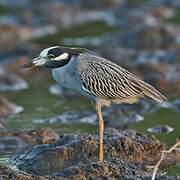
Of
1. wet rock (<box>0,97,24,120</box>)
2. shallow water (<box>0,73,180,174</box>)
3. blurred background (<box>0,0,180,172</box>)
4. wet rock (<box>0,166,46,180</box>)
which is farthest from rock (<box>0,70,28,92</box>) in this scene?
wet rock (<box>0,166,46,180</box>)

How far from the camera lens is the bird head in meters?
10.4

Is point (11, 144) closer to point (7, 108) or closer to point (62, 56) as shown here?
point (62, 56)

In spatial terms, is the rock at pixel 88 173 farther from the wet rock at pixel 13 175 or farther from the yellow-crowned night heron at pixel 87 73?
the yellow-crowned night heron at pixel 87 73

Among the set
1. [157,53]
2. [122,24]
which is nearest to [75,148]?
[157,53]

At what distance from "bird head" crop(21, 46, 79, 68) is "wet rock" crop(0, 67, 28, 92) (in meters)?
6.40

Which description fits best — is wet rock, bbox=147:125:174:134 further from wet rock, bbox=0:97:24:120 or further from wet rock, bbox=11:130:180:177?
wet rock, bbox=0:97:24:120

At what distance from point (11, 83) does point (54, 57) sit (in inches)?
268

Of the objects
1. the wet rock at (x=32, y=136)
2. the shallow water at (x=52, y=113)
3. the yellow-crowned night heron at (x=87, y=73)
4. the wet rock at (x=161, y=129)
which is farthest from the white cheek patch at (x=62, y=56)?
the wet rock at (x=161, y=129)

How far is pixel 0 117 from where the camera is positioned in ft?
46.5

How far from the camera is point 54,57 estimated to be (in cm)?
1038

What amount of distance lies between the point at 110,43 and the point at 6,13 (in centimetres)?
604

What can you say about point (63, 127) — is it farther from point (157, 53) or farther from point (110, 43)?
point (110, 43)

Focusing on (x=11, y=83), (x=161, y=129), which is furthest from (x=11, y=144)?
(x=11, y=83)

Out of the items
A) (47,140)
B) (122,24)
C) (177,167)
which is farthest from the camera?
(122,24)
